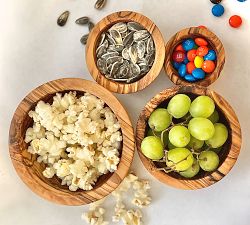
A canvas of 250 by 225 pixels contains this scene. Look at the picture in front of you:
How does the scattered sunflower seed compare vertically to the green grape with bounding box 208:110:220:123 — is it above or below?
above

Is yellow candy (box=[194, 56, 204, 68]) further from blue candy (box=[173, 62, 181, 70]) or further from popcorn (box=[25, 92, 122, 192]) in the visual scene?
popcorn (box=[25, 92, 122, 192])

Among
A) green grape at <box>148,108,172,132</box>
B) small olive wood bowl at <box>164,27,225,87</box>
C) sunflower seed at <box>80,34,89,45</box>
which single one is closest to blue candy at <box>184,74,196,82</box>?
small olive wood bowl at <box>164,27,225,87</box>

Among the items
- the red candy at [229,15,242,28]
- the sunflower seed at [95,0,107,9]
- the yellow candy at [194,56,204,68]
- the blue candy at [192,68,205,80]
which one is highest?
the sunflower seed at [95,0,107,9]

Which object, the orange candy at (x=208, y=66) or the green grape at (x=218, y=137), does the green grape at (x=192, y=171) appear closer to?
the green grape at (x=218, y=137)

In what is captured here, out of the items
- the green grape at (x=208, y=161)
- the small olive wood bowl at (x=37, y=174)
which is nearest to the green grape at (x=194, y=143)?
→ the green grape at (x=208, y=161)

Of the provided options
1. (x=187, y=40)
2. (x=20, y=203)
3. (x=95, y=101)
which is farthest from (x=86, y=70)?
(x=20, y=203)

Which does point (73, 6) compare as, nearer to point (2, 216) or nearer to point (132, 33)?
point (132, 33)
